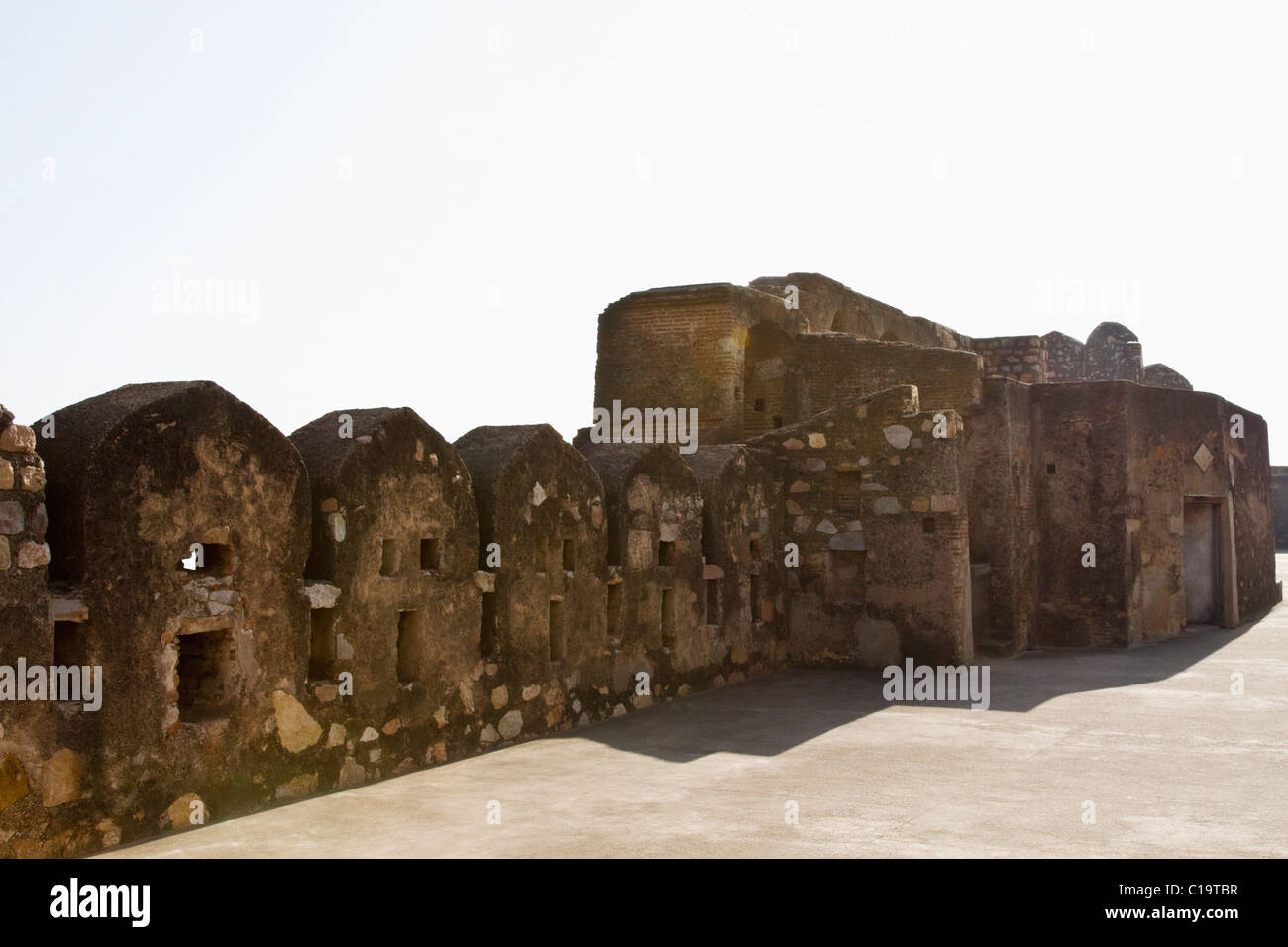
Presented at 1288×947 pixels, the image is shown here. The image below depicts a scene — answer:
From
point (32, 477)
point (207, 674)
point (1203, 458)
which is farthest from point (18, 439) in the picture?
point (1203, 458)

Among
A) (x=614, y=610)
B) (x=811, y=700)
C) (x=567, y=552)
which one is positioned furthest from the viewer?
(x=811, y=700)

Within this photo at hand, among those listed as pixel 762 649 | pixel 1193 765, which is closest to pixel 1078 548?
pixel 762 649

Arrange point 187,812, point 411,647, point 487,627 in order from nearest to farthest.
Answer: point 187,812 → point 411,647 → point 487,627

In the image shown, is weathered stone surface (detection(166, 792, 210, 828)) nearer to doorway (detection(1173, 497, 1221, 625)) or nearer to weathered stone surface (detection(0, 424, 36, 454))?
weathered stone surface (detection(0, 424, 36, 454))

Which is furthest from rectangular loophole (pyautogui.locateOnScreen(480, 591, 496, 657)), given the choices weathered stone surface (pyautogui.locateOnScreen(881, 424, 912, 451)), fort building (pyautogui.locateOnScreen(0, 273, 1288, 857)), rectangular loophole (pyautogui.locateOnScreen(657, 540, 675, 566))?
weathered stone surface (pyautogui.locateOnScreen(881, 424, 912, 451))

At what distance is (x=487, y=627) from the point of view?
7617 mm

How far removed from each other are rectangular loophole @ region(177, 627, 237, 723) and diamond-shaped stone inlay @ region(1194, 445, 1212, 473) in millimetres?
12043

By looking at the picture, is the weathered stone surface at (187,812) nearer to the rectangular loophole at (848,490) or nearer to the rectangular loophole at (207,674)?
the rectangular loophole at (207,674)

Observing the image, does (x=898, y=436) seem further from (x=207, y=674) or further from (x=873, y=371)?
(x=207, y=674)

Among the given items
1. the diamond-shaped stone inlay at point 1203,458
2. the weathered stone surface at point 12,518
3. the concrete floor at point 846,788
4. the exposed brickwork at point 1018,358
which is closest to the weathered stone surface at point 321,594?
the concrete floor at point 846,788

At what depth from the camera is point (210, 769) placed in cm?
564

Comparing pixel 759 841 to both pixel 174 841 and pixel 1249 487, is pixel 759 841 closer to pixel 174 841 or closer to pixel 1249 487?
pixel 174 841

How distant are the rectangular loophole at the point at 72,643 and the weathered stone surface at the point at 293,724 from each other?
109 cm

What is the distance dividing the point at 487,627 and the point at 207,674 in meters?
2.07
